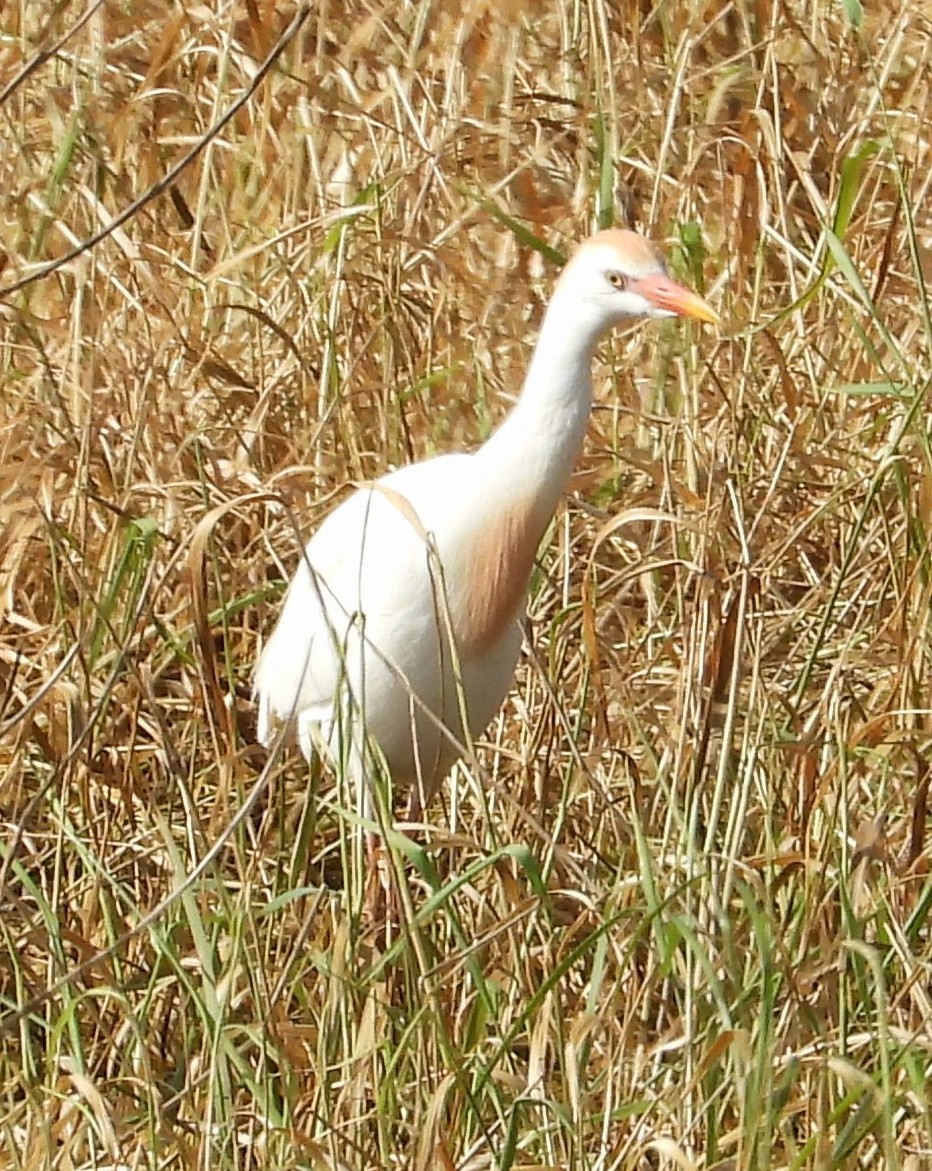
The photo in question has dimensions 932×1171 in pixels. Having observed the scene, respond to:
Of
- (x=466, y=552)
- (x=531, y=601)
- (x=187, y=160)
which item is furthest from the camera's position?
(x=531, y=601)

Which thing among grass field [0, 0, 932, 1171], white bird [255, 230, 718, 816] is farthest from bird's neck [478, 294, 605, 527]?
grass field [0, 0, 932, 1171]

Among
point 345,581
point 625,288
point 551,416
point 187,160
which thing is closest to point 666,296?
point 625,288

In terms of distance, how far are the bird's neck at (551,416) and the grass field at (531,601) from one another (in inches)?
5.4

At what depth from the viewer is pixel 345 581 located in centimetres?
244

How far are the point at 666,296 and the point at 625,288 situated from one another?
0.12 feet

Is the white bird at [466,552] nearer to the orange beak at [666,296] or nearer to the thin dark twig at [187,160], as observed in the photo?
the orange beak at [666,296]

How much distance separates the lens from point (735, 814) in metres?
1.79

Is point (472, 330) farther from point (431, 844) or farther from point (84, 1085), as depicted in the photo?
point (84, 1085)

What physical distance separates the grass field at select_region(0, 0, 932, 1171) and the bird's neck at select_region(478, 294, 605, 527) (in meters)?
0.14

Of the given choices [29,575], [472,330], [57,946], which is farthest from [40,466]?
[57,946]

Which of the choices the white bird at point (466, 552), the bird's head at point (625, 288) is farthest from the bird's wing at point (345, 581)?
the bird's head at point (625, 288)

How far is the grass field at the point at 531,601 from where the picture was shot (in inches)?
69.9

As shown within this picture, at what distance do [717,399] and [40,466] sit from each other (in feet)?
2.52

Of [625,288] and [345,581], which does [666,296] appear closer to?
[625,288]
